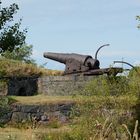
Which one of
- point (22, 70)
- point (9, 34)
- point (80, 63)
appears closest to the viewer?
point (9, 34)

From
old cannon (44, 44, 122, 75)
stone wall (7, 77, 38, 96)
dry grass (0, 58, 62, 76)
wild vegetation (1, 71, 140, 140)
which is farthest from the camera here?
dry grass (0, 58, 62, 76)

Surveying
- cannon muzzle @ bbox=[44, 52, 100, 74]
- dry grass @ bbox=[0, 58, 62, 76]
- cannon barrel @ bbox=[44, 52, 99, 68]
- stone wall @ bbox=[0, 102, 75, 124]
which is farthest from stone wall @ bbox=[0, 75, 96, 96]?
stone wall @ bbox=[0, 102, 75, 124]

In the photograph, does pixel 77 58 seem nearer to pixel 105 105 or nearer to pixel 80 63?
pixel 80 63

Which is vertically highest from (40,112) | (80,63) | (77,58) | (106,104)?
(77,58)

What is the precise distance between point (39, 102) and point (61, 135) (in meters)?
9.85

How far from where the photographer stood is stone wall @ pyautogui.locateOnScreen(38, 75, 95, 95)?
80.3 feet

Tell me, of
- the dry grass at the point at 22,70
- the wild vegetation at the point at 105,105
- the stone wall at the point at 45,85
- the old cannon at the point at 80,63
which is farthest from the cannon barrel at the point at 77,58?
the wild vegetation at the point at 105,105

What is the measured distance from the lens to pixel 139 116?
1473 cm

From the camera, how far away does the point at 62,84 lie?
24.9 metres

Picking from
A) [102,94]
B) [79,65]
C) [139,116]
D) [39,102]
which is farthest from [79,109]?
[79,65]

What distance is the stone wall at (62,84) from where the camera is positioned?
24484 millimetres

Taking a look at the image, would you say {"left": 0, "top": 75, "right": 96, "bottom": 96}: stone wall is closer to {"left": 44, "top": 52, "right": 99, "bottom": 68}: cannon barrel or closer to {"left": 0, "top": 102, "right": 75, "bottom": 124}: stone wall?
{"left": 44, "top": 52, "right": 99, "bottom": 68}: cannon barrel

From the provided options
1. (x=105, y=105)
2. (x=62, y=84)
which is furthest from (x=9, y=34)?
(x=62, y=84)

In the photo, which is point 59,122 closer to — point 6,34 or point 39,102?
point 39,102
